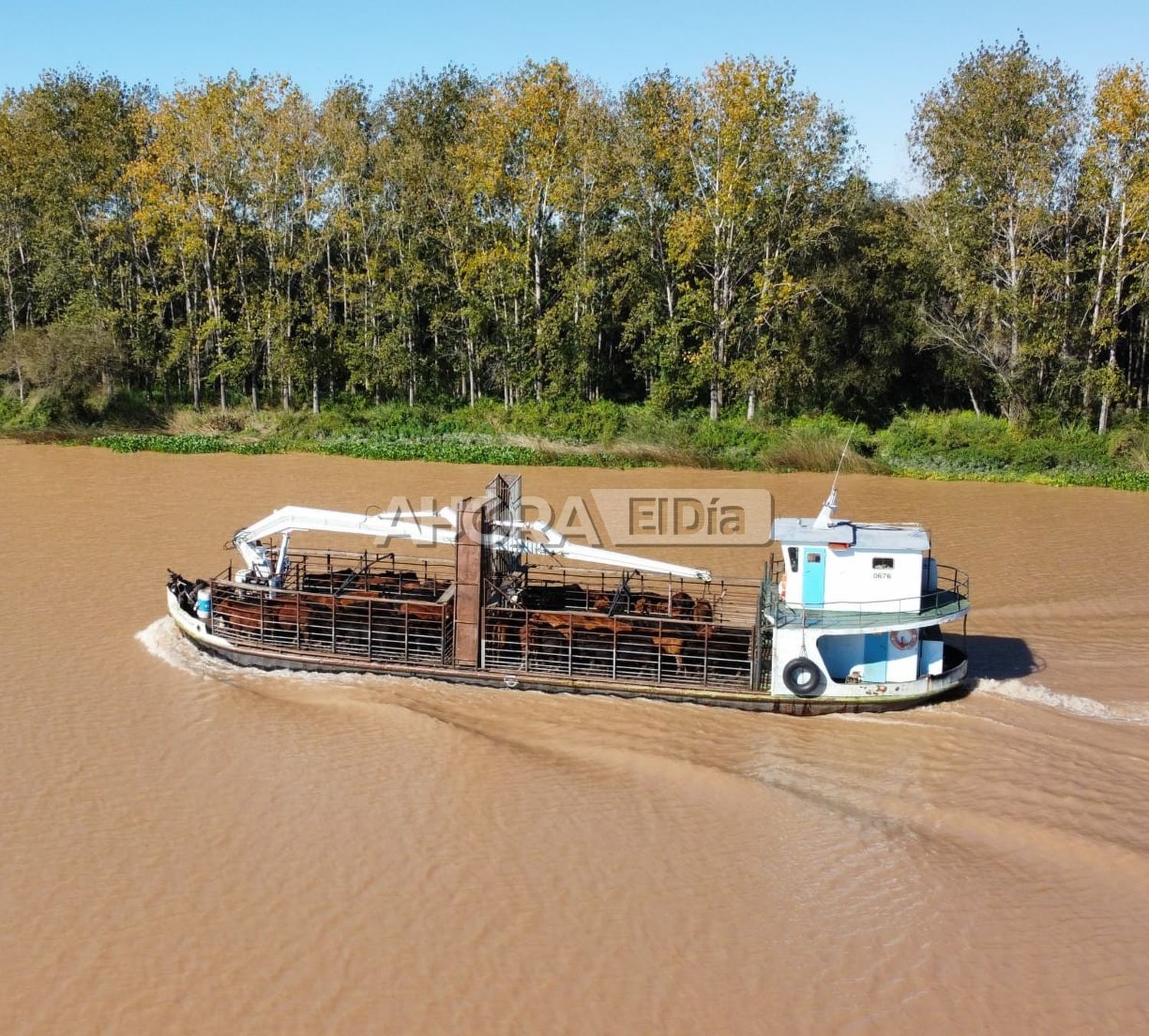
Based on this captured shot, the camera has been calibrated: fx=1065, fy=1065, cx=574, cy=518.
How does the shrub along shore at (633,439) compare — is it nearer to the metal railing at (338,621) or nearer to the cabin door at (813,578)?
the metal railing at (338,621)

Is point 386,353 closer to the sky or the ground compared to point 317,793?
closer to the sky

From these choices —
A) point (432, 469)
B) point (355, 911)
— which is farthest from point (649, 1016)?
point (432, 469)

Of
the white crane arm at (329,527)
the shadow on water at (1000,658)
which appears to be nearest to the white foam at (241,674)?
the white crane arm at (329,527)

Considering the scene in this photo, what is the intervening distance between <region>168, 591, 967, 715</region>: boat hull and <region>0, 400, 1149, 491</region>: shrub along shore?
70.7ft

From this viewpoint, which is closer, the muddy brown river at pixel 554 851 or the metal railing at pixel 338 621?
the muddy brown river at pixel 554 851

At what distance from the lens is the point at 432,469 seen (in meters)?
36.9

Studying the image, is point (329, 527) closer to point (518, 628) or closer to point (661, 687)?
point (518, 628)

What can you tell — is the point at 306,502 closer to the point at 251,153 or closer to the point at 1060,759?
the point at 251,153

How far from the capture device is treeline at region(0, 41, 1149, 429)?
38.8 m

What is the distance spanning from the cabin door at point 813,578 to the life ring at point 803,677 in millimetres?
940

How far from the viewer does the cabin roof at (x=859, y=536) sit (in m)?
16.0

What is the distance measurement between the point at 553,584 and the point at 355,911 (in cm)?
907

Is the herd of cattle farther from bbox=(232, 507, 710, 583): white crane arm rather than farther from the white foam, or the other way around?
bbox=(232, 507, 710, 583): white crane arm

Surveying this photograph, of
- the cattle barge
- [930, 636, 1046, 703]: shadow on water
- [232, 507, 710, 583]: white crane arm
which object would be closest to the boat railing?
the cattle barge
